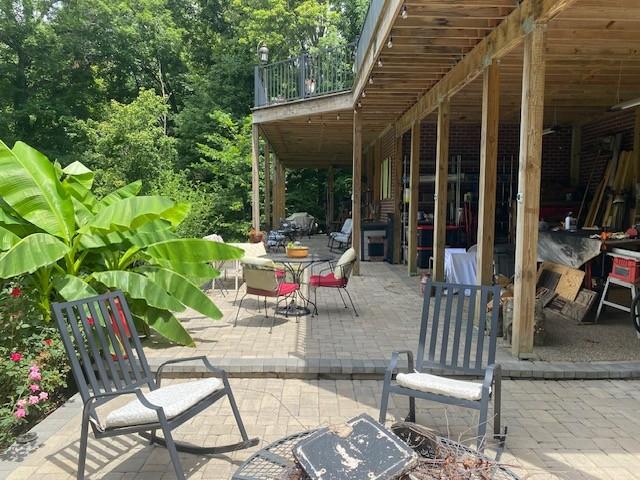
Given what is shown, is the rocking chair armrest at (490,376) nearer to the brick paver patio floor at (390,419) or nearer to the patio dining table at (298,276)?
the brick paver patio floor at (390,419)

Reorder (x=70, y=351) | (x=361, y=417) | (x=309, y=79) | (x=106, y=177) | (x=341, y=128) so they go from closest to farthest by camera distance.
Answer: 1. (x=361, y=417)
2. (x=70, y=351)
3. (x=309, y=79)
4. (x=341, y=128)
5. (x=106, y=177)

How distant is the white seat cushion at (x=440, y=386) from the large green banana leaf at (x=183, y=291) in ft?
8.54

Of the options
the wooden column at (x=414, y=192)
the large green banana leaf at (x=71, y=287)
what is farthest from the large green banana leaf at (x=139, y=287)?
the wooden column at (x=414, y=192)

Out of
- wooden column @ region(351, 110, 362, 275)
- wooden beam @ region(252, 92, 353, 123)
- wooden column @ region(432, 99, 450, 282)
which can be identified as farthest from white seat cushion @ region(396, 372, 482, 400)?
wooden beam @ region(252, 92, 353, 123)

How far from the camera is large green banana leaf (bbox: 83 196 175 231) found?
15.6 feet

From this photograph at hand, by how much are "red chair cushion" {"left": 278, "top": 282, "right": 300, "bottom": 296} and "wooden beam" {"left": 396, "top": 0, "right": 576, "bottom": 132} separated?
142 inches

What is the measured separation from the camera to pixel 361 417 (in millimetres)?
2297

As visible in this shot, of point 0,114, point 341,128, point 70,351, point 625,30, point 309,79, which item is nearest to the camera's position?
point 70,351

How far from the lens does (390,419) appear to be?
3662mm

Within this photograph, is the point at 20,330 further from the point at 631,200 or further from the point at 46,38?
the point at 46,38

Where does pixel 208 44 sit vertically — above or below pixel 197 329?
above

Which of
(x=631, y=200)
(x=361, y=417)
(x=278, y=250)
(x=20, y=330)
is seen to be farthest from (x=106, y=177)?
(x=361, y=417)

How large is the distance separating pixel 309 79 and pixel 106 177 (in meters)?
8.93

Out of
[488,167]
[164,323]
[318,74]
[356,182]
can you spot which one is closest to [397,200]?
[356,182]
